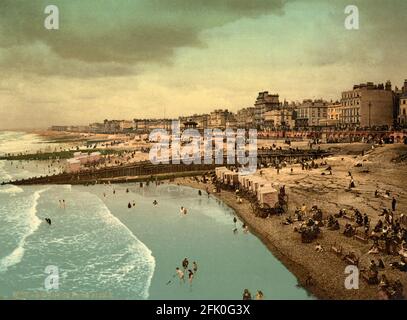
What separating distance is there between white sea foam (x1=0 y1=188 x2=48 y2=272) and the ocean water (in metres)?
0.06

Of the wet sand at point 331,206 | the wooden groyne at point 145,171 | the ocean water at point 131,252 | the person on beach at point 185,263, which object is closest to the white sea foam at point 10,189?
the wooden groyne at point 145,171

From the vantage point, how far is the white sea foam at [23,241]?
23081 millimetres

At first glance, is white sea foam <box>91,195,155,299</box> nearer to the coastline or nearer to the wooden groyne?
the coastline

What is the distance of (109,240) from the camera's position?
88.3 feet

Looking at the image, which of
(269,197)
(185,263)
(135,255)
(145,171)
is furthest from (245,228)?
(145,171)

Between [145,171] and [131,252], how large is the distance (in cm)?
3311

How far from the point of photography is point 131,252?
79.5ft

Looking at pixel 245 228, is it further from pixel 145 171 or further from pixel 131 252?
pixel 145 171

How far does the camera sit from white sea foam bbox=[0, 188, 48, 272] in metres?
23.1

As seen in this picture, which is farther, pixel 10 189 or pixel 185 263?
pixel 10 189

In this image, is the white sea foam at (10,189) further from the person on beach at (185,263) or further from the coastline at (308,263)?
the person on beach at (185,263)

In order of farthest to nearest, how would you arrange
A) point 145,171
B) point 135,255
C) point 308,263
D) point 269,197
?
point 145,171 → point 269,197 → point 135,255 → point 308,263

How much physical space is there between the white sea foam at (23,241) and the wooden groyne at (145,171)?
429 inches
